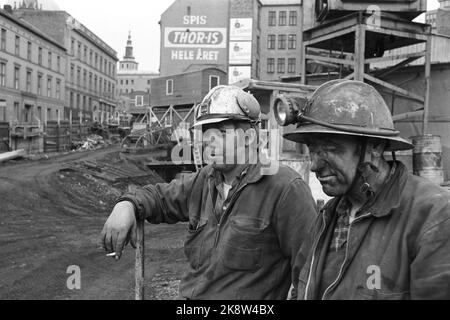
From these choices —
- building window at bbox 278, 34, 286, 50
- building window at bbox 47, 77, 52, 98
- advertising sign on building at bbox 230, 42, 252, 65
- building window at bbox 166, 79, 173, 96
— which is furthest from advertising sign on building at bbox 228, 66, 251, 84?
building window at bbox 47, 77, 52, 98

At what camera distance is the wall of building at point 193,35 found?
46094 millimetres

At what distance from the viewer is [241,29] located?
4794cm

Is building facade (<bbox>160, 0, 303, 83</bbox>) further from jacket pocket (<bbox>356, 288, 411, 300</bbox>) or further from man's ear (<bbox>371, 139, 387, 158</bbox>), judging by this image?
jacket pocket (<bbox>356, 288, 411, 300</bbox>)

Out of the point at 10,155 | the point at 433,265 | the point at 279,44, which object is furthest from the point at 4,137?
the point at 279,44

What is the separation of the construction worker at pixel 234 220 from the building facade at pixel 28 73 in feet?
115

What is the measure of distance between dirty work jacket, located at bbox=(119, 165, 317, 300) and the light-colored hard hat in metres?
0.37

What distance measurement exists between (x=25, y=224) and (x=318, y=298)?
1105 centimetres

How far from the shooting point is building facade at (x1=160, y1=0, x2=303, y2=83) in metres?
46.1

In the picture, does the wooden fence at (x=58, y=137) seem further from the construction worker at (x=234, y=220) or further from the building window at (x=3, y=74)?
the construction worker at (x=234, y=220)

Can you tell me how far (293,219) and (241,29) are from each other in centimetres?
4763

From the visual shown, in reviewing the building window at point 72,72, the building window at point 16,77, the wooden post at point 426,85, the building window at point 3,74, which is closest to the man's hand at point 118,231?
the wooden post at point 426,85

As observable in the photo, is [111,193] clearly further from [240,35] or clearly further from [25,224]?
[240,35]

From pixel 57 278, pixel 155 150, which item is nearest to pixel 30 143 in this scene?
pixel 155 150

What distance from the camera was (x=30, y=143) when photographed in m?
28.8
